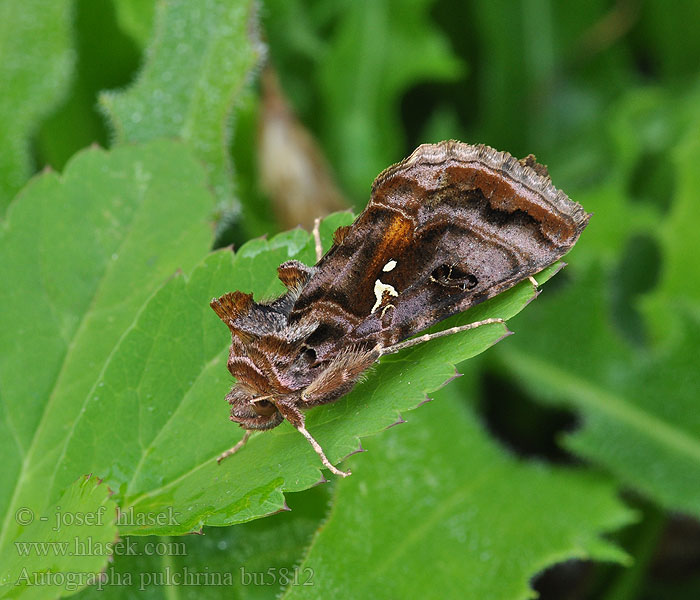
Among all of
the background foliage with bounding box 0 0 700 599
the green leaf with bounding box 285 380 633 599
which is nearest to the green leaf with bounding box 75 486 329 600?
the background foliage with bounding box 0 0 700 599

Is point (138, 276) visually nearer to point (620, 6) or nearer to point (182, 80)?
point (182, 80)

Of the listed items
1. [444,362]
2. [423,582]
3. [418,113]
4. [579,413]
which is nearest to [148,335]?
[444,362]

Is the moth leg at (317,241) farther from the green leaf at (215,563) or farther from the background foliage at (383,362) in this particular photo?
the green leaf at (215,563)

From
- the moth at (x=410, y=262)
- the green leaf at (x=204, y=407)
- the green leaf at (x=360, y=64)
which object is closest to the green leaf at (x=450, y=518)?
the green leaf at (x=204, y=407)

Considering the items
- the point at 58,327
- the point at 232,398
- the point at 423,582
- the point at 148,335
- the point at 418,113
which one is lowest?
the point at 423,582

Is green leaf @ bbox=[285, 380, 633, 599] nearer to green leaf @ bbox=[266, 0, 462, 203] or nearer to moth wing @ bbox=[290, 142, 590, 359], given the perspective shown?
moth wing @ bbox=[290, 142, 590, 359]
